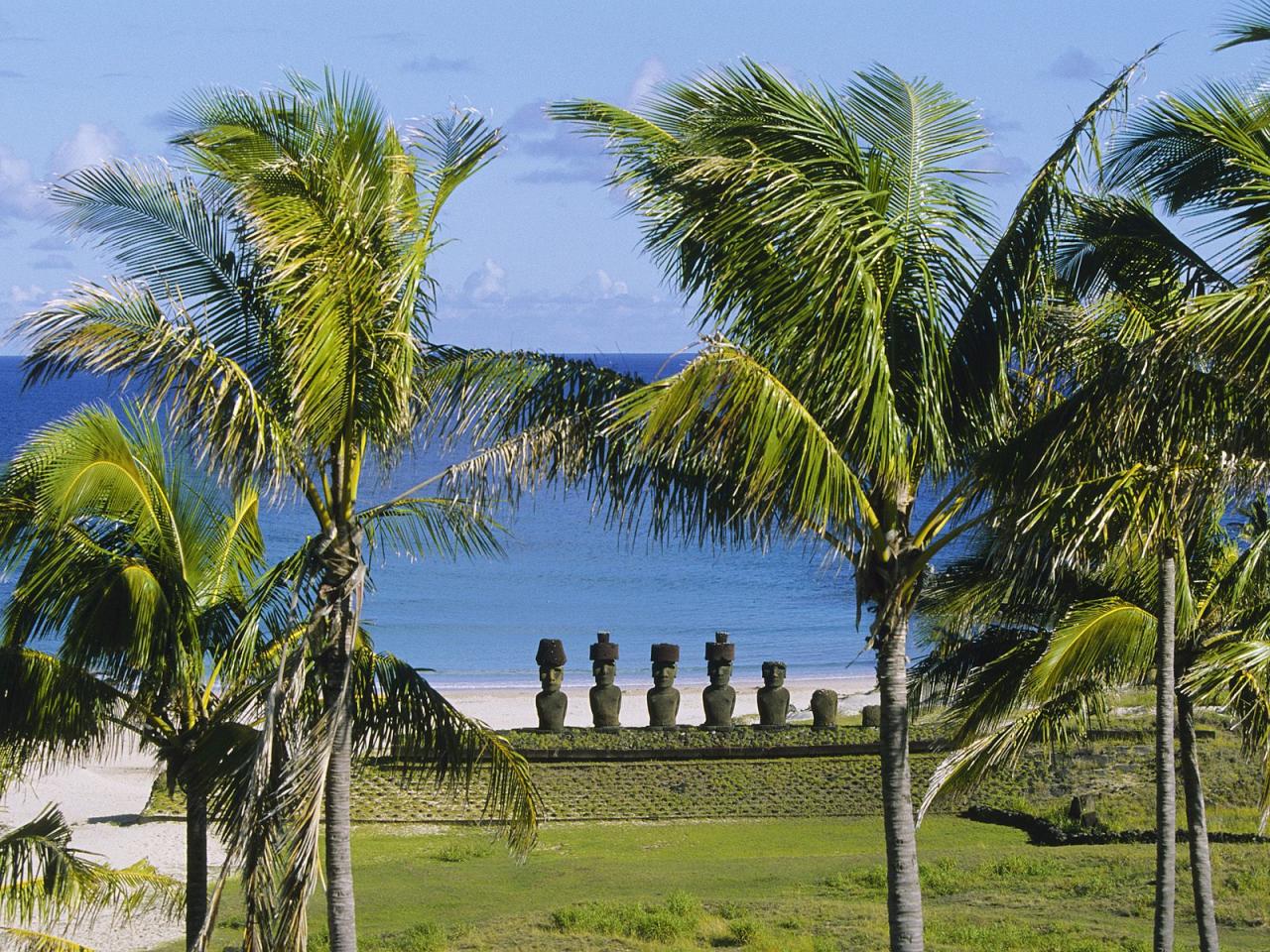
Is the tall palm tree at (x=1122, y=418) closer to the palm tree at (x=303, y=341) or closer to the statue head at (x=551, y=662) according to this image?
the palm tree at (x=303, y=341)

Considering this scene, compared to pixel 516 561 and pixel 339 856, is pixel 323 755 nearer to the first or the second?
pixel 339 856

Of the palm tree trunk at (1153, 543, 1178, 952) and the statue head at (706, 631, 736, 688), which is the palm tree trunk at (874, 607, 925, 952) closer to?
the palm tree trunk at (1153, 543, 1178, 952)

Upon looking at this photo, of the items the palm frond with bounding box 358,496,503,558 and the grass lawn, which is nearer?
the palm frond with bounding box 358,496,503,558

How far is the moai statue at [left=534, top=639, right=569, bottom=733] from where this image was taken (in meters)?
19.4

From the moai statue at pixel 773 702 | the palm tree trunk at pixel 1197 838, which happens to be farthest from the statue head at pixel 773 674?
the palm tree trunk at pixel 1197 838

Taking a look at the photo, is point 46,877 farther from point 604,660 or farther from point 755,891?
point 604,660

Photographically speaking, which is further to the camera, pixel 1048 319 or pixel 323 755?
pixel 1048 319

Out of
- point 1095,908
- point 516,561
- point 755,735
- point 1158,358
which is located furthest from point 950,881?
point 516,561

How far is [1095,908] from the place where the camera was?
15.4 m

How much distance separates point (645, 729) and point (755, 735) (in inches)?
56.2

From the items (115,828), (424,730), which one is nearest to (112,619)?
(424,730)

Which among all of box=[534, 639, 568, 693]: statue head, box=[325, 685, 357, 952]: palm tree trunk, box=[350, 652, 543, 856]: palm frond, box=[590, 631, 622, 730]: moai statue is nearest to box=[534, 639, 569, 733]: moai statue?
box=[534, 639, 568, 693]: statue head

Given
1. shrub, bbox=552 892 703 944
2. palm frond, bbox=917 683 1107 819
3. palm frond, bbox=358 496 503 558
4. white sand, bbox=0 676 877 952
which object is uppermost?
palm frond, bbox=358 496 503 558

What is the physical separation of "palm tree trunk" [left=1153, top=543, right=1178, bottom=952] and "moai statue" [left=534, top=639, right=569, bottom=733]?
9326 mm
